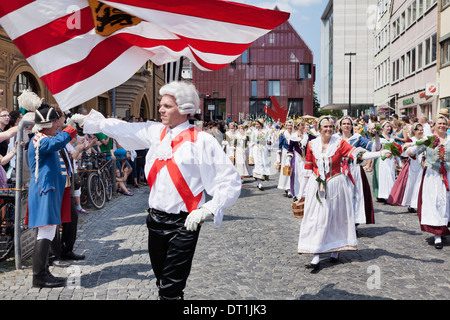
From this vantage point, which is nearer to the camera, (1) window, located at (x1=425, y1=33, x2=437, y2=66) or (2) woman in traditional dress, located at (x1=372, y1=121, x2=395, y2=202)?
(2) woman in traditional dress, located at (x1=372, y1=121, x2=395, y2=202)

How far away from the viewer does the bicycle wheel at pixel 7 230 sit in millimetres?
6293

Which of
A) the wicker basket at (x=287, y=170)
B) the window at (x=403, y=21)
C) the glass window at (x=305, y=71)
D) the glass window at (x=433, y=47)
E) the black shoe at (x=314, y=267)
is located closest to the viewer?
the black shoe at (x=314, y=267)

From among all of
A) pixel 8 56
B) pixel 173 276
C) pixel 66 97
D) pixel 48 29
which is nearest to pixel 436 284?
pixel 173 276

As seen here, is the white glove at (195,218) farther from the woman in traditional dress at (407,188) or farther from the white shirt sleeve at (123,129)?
the woman in traditional dress at (407,188)

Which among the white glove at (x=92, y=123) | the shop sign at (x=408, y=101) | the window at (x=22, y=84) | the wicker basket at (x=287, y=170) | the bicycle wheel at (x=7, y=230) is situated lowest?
the bicycle wheel at (x=7, y=230)

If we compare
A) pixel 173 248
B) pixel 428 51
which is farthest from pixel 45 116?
pixel 428 51

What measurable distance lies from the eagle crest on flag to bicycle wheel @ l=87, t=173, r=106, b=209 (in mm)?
6203

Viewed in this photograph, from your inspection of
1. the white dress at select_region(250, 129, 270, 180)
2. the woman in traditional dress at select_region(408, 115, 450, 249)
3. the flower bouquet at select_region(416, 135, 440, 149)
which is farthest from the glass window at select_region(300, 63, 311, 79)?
the flower bouquet at select_region(416, 135, 440, 149)

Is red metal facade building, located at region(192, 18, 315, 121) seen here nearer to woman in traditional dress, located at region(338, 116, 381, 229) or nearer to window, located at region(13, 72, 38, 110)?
window, located at region(13, 72, 38, 110)

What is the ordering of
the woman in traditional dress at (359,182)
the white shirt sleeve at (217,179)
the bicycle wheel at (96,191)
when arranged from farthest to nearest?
the bicycle wheel at (96,191) → the woman in traditional dress at (359,182) → the white shirt sleeve at (217,179)

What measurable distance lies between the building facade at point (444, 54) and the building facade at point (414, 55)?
0.78 meters

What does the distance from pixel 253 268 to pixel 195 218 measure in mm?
2830

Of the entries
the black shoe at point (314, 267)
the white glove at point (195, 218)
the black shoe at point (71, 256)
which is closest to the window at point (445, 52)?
the black shoe at point (314, 267)

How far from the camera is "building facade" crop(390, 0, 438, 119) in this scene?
3136 cm
